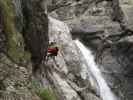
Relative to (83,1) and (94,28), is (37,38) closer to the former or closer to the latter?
(94,28)

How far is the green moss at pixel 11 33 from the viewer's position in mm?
9472

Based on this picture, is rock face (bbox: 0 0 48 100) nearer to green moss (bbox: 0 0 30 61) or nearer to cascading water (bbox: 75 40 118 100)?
green moss (bbox: 0 0 30 61)

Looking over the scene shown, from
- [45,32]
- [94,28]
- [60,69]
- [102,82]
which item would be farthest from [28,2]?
[94,28]

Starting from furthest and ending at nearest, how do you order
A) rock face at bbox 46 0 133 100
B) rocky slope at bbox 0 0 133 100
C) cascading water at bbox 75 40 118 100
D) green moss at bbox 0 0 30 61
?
rock face at bbox 46 0 133 100
cascading water at bbox 75 40 118 100
green moss at bbox 0 0 30 61
rocky slope at bbox 0 0 133 100

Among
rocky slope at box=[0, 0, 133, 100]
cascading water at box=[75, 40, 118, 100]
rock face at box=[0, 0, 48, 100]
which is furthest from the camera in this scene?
cascading water at box=[75, 40, 118, 100]

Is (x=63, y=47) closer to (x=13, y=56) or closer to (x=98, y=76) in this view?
(x=98, y=76)

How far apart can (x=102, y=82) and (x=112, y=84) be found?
0.88m

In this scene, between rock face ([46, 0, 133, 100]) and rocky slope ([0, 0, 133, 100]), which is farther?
rock face ([46, 0, 133, 100])

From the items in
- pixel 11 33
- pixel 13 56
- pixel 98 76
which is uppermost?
pixel 11 33

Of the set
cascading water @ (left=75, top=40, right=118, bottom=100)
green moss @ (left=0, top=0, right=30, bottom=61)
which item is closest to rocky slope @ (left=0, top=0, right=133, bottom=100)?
green moss @ (left=0, top=0, right=30, bottom=61)

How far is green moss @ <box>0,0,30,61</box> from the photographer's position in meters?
9.47

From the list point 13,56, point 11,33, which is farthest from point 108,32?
point 13,56

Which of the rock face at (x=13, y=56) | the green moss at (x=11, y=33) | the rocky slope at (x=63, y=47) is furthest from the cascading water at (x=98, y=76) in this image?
the green moss at (x=11, y=33)

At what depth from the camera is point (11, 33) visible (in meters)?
9.71
